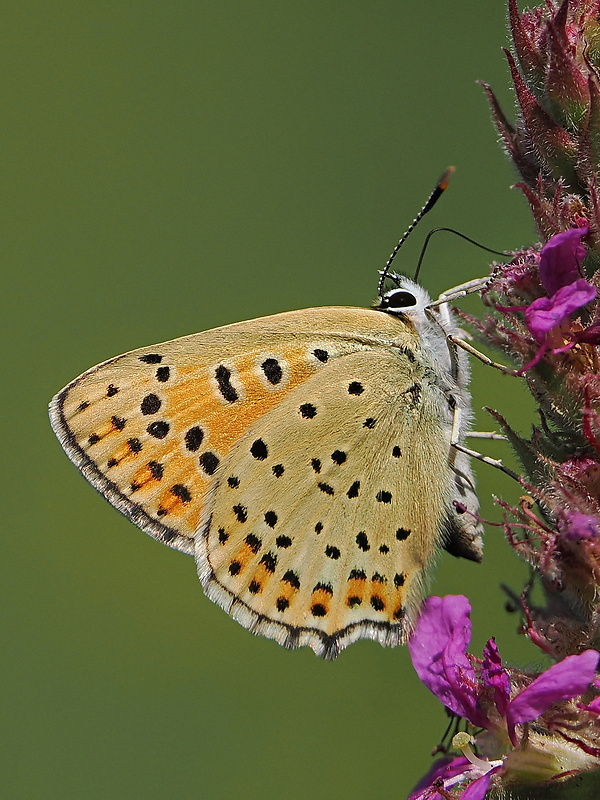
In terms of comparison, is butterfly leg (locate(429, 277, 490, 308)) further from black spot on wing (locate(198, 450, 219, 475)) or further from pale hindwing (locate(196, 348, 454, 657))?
black spot on wing (locate(198, 450, 219, 475))

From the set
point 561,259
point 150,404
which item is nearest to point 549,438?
point 561,259

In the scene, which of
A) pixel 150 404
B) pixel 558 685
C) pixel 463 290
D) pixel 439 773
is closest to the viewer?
pixel 558 685

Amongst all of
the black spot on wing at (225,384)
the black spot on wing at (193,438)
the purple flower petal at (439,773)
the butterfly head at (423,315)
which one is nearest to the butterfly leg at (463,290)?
the butterfly head at (423,315)

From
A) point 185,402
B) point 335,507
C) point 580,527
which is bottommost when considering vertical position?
point 580,527

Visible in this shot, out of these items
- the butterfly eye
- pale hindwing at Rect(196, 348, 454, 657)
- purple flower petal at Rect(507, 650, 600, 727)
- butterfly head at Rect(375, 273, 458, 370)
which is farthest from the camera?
the butterfly eye

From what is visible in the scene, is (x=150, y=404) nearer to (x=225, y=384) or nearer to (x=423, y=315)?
(x=225, y=384)

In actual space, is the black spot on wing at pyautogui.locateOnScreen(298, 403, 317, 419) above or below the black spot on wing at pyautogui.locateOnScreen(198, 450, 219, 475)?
above

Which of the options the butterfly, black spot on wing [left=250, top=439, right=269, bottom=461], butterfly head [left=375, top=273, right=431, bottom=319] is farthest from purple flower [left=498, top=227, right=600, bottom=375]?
black spot on wing [left=250, top=439, right=269, bottom=461]

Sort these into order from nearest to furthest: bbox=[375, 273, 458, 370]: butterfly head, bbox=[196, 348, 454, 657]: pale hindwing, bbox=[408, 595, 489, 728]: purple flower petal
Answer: bbox=[408, 595, 489, 728]: purple flower petal < bbox=[196, 348, 454, 657]: pale hindwing < bbox=[375, 273, 458, 370]: butterfly head
